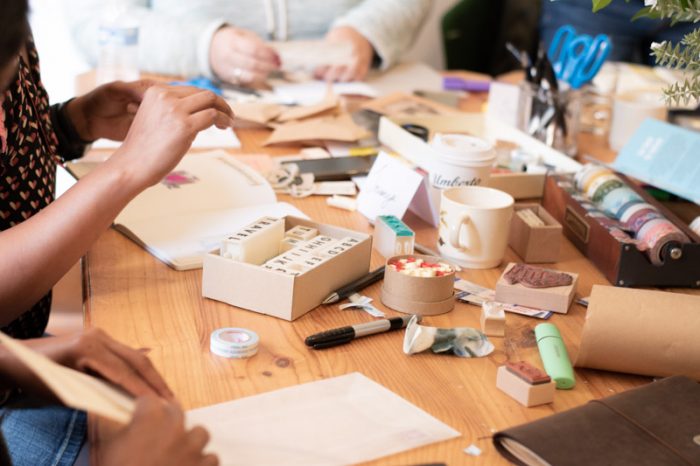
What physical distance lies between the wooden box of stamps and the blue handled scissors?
418mm

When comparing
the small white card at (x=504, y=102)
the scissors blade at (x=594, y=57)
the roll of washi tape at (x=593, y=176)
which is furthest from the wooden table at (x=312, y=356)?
the small white card at (x=504, y=102)

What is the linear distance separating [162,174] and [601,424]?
54 centimetres

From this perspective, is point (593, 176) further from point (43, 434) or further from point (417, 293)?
point (43, 434)

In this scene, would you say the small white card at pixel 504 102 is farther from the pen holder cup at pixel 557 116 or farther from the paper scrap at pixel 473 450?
the paper scrap at pixel 473 450

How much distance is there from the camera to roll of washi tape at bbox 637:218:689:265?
1011 mm

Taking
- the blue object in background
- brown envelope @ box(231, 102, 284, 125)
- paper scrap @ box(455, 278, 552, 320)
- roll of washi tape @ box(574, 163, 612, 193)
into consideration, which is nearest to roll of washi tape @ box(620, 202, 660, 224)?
roll of washi tape @ box(574, 163, 612, 193)

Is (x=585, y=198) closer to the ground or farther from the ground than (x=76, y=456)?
farther from the ground

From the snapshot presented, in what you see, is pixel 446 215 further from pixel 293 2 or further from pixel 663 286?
pixel 293 2

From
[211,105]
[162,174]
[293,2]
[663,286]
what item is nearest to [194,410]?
[162,174]

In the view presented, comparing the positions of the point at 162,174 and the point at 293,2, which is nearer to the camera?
the point at 162,174

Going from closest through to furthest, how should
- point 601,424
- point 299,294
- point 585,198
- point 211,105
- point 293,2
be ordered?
point 601,424 → point 299,294 → point 211,105 → point 585,198 → point 293,2

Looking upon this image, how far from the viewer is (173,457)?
61cm

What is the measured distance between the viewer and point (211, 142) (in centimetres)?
151

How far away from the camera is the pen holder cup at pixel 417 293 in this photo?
936 mm
